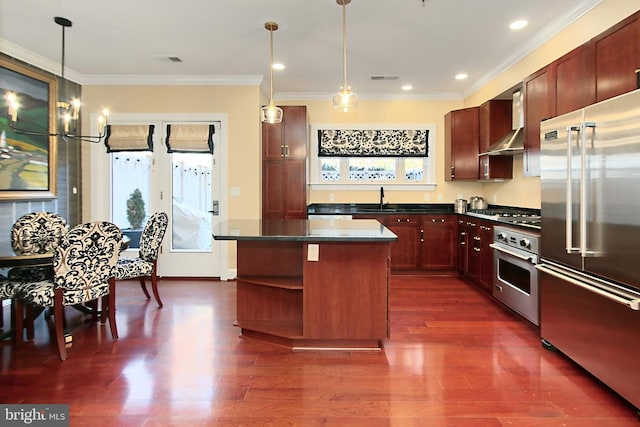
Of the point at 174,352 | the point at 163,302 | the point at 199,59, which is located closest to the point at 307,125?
the point at 199,59

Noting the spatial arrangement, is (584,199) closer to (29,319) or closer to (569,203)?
(569,203)

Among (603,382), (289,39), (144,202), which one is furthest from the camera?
(144,202)

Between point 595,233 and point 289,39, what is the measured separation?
3.23 metres

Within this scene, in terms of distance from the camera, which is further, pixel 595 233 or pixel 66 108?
pixel 66 108

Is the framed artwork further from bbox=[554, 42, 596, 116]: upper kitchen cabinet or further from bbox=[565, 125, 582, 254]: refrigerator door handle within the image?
bbox=[554, 42, 596, 116]: upper kitchen cabinet

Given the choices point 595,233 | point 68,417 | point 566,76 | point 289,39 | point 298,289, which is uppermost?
point 289,39

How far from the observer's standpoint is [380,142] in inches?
246

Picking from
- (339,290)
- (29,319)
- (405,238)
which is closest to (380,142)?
(405,238)

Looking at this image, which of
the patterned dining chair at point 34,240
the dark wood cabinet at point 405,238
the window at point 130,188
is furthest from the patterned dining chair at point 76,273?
the dark wood cabinet at point 405,238

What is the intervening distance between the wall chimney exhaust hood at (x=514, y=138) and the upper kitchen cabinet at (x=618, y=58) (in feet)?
4.74

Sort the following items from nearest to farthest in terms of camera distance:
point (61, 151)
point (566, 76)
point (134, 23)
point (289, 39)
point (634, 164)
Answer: point (634, 164) → point (566, 76) → point (134, 23) → point (289, 39) → point (61, 151)

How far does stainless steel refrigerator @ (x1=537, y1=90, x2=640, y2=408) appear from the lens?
2068mm

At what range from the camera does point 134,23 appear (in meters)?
3.65

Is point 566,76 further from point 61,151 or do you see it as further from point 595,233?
point 61,151
